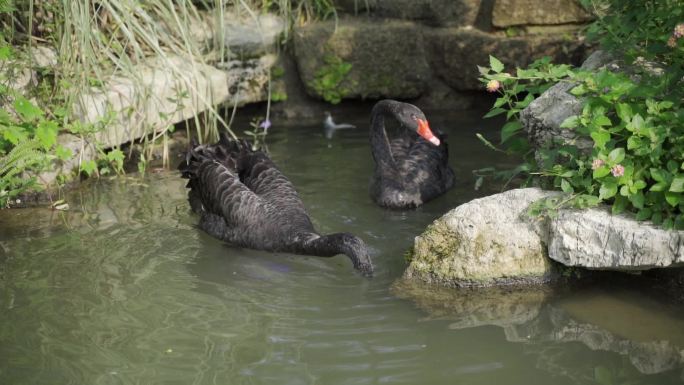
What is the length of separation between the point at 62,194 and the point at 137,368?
2763 millimetres

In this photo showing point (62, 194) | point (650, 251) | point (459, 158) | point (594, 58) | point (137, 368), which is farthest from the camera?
point (459, 158)

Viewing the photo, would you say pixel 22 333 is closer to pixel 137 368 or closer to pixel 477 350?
pixel 137 368

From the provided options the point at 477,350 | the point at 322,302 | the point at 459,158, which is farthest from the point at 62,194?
the point at 477,350

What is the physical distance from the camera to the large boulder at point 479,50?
741 centimetres

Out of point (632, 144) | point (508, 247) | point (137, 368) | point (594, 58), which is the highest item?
point (594, 58)

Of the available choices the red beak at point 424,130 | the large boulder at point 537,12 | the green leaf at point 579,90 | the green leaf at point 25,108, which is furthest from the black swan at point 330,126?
the green leaf at point 579,90

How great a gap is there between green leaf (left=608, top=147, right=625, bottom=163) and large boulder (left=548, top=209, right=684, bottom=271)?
0.89ft

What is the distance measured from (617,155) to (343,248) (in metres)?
1.41

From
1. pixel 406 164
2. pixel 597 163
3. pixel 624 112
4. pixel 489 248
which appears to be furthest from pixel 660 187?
pixel 406 164

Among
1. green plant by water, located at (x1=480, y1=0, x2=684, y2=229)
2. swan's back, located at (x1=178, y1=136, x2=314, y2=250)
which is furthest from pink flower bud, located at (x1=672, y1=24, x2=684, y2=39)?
swan's back, located at (x1=178, y1=136, x2=314, y2=250)

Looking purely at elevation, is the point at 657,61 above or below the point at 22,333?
above

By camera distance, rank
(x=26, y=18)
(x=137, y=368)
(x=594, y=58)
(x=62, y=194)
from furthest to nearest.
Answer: (x=26, y=18), (x=62, y=194), (x=594, y=58), (x=137, y=368)

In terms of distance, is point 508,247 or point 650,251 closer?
point 650,251

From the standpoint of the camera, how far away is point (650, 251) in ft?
12.7
